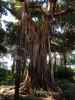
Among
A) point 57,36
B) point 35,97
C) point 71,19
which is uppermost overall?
point 71,19

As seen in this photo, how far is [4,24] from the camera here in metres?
22.0

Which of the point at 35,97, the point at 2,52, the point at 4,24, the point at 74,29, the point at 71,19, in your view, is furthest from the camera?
the point at 2,52

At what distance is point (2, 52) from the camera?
2558 centimetres

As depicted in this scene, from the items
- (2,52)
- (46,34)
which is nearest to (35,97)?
(46,34)

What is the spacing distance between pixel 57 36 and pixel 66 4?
7.51 meters

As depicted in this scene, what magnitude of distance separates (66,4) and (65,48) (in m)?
11.6

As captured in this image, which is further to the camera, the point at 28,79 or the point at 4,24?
the point at 4,24

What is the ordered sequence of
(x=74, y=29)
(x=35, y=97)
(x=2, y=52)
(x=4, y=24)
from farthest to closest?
(x=2, y=52), (x=4, y=24), (x=74, y=29), (x=35, y=97)

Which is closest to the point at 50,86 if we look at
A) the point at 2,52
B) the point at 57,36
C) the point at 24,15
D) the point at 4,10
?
the point at 24,15

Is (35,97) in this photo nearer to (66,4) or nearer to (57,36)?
(66,4)

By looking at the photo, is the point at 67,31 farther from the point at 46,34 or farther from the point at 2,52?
the point at 2,52

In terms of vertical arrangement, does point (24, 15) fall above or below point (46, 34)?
above

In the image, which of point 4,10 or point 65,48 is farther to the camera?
point 65,48

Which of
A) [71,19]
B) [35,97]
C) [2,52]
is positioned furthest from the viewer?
[2,52]
